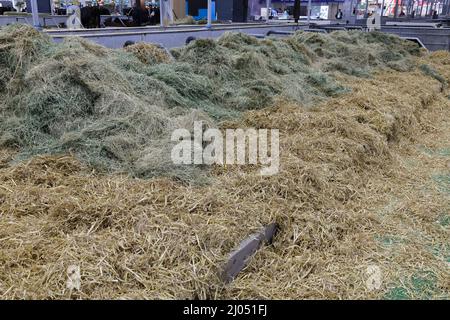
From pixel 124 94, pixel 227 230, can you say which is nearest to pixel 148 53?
pixel 124 94

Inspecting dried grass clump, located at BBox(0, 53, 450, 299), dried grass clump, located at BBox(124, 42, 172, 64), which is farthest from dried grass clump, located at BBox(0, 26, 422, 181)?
dried grass clump, located at BBox(0, 53, 450, 299)

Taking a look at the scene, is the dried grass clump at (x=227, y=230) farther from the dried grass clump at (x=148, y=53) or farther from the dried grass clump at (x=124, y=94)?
the dried grass clump at (x=148, y=53)

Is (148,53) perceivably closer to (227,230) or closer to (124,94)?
(124,94)

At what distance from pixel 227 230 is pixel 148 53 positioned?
3.82 m

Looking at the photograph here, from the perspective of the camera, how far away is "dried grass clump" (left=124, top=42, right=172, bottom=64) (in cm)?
558

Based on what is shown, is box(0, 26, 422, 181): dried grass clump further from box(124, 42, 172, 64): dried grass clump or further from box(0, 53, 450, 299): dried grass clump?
box(0, 53, 450, 299): dried grass clump

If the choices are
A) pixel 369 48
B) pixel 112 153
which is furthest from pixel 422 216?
pixel 369 48

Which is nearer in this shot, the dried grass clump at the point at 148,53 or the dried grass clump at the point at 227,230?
the dried grass clump at the point at 227,230

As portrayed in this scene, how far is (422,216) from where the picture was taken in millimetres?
3436

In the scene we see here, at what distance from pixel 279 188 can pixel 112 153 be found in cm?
143

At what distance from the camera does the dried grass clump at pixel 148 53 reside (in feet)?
18.3

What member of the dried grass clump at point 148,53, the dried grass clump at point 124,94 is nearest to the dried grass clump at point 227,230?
the dried grass clump at point 124,94

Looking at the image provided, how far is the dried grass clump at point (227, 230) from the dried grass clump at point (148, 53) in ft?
8.37

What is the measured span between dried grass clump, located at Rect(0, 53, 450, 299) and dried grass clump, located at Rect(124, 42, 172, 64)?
2.55 meters
